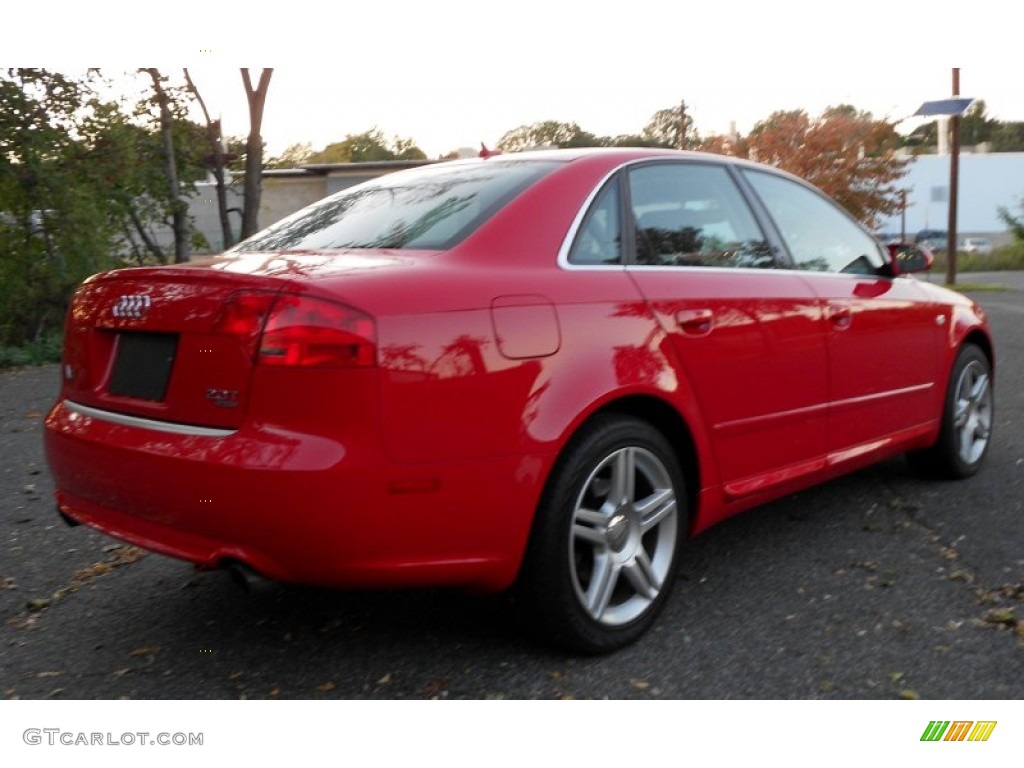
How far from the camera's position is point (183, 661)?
3.44 metres

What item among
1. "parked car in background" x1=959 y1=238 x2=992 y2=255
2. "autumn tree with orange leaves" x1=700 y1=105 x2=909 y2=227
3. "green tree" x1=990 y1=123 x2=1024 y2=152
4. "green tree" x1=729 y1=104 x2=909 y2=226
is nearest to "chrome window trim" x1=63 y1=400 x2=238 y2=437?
"autumn tree with orange leaves" x1=700 y1=105 x2=909 y2=227

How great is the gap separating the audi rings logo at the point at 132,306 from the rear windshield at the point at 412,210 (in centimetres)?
63

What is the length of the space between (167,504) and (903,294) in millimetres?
3563

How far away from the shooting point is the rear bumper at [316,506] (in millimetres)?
2842

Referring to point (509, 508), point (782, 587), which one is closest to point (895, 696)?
point (782, 587)

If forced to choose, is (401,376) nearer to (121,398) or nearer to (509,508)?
(509,508)

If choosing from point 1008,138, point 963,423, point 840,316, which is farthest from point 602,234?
point 1008,138

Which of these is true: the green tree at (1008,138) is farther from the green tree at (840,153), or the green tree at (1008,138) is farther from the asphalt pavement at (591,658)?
the asphalt pavement at (591,658)

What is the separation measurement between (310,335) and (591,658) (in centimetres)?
→ 138

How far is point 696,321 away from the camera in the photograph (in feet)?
12.4

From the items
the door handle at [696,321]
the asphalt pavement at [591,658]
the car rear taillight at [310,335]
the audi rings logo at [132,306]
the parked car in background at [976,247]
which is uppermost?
the audi rings logo at [132,306]

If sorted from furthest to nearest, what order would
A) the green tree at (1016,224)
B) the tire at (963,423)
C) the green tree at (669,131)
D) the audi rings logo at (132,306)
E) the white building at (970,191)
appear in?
the white building at (970,191) → the green tree at (669,131) → the green tree at (1016,224) → the tire at (963,423) → the audi rings logo at (132,306)

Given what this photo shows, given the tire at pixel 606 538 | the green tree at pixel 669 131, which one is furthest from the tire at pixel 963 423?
the green tree at pixel 669 131

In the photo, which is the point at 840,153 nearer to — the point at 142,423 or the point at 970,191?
the point at 970,191
